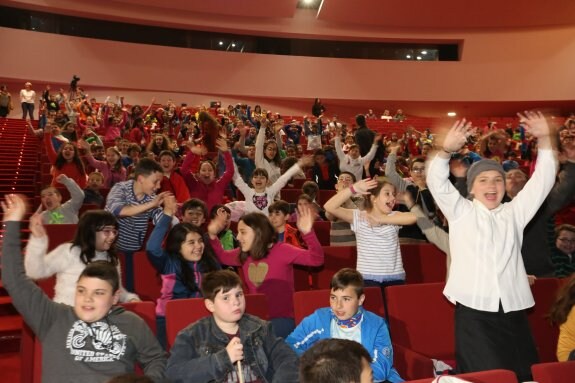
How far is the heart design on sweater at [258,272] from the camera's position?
360 centimetres

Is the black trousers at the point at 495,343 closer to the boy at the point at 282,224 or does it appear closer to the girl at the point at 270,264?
the girl at the point at 270,264

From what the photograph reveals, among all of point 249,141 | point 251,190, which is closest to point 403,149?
point 249,141

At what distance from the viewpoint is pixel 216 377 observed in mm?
2199

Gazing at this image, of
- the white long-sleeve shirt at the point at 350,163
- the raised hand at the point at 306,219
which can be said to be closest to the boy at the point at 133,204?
the raised hand at the point at 306,219

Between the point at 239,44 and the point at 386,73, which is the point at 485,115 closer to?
the point at 386,73

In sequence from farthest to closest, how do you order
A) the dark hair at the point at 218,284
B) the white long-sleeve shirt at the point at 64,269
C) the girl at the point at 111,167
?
the girl at the point at 111,167
the white long-sleeve shirt at the point at 64,269
the dark hair at the point at 218,284

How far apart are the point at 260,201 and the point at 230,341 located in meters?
3.07

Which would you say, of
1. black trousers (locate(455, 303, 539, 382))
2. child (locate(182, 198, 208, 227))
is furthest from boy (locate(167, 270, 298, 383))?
child (locate(182, 198, 208, 227))

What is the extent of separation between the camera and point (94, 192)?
593 cm

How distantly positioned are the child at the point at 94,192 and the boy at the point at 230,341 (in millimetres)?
3698

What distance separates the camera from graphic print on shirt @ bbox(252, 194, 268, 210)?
17.5 feet

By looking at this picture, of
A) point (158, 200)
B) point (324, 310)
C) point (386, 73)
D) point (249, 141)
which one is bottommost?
point (324, 310)

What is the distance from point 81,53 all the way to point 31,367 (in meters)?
16.7

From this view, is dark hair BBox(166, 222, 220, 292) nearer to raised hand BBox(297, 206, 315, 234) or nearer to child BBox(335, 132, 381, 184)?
raised hand BBox(297, 206, 315, 234)
